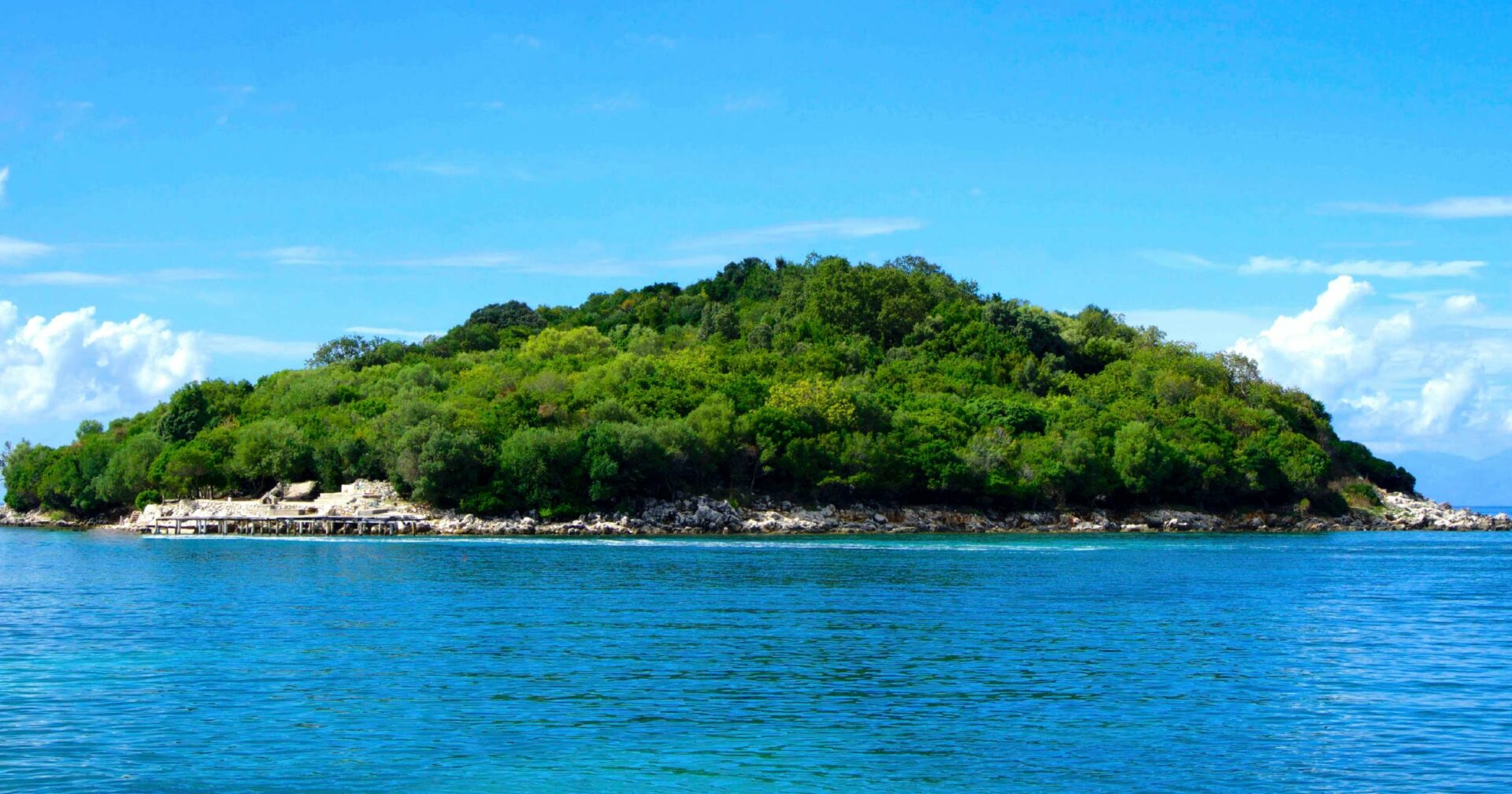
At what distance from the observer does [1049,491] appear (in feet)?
304

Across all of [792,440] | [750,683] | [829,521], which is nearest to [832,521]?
[829,521]

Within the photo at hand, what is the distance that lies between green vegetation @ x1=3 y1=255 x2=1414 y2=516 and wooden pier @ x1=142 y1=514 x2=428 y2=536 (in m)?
2.77

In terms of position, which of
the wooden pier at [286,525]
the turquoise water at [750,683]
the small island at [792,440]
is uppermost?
the small island at [792,440]

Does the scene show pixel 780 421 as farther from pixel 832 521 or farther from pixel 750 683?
pixel 750 683

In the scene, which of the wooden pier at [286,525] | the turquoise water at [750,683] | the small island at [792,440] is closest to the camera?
the turquoise water at [750,683]

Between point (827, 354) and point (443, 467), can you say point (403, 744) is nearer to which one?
point (443, 467)

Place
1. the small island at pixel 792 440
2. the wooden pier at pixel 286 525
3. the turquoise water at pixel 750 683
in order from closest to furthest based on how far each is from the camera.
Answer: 1. the turquoise water at pixel 750 683
2. the wooden pier at pixel 286 525
3. the small island at pixel 792 440

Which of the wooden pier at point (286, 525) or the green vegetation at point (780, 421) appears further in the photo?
the green vegetation at point (780, 421)

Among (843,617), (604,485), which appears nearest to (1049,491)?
(604,485)

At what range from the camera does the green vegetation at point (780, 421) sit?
83125mm

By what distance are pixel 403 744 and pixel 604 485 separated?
6197cm

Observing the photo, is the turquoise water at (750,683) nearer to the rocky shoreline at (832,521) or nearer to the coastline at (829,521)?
the rocky shoreline at (832,521)

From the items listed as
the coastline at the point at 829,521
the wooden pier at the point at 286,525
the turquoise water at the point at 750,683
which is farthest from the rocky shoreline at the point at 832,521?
the turquoise water at the point at 750,683

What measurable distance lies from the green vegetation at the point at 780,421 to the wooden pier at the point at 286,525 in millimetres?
2770
